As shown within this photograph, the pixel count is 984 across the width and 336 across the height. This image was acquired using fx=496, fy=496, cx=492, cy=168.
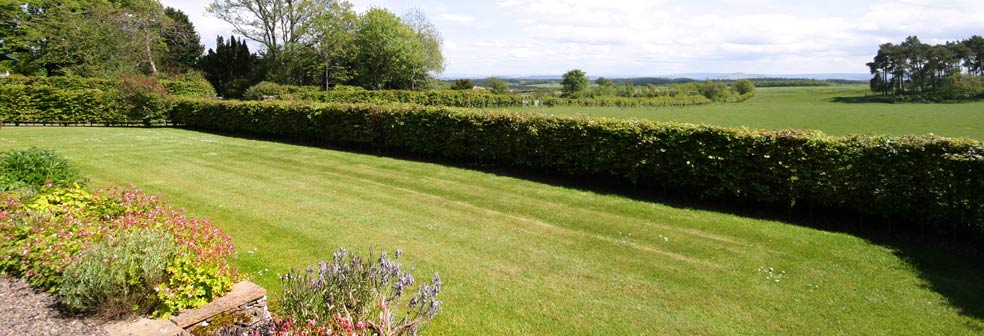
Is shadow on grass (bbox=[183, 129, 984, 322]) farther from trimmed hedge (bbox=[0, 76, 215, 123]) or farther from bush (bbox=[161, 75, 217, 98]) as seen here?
bush (bbox=[161, 75, 217, 98])

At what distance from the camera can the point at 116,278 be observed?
3369 mm

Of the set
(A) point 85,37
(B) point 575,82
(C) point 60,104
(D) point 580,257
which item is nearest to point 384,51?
(A) point 85,37

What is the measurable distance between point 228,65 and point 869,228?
49544 mm

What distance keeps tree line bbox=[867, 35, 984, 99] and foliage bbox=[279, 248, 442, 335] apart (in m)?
70.3

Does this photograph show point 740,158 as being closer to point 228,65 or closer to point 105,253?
point 105,253

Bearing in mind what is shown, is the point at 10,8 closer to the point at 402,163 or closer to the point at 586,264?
the point at 402,163

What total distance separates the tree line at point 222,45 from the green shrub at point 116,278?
3327 centimetres

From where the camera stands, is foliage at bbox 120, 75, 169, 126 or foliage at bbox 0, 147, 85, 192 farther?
foliage at bbox 120, 75, 169, 126

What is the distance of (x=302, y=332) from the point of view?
269cm

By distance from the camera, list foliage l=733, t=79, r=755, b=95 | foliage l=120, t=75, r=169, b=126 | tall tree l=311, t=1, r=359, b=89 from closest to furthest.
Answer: foliage l=120, t=75, r=169, b=126 → tall tree l=311, t=1, r=359, b=89 → foliage l=733, t=79, r=755, b=95

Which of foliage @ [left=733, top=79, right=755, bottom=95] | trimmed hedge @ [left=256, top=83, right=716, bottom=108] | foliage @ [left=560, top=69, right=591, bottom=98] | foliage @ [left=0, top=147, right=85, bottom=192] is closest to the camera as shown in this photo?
foliage @ [left=0, top=147, right=85, bottom=192]

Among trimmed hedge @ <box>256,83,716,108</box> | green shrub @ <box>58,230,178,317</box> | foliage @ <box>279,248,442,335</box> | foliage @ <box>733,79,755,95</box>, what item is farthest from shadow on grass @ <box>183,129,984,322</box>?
foliage @ <box>733,79,755,95</box>

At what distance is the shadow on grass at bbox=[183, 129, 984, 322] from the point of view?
5230mm

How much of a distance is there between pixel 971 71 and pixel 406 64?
62505mm
